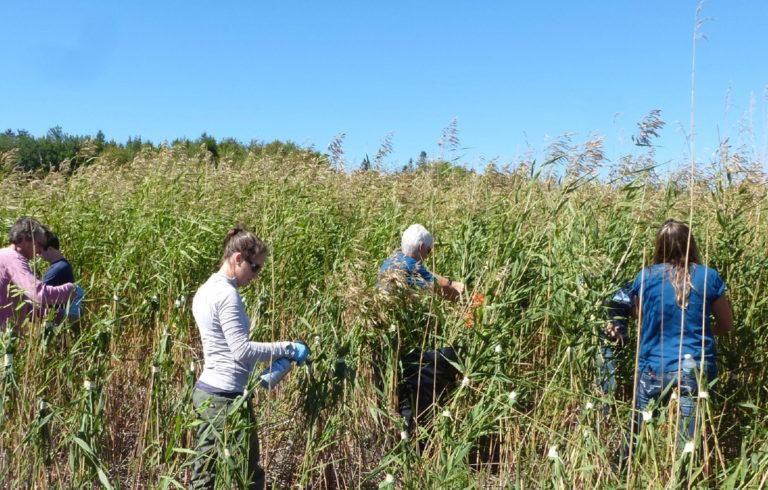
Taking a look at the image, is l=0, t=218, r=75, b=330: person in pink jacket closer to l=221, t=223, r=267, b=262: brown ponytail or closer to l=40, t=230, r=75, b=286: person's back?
l=40, t=230, r=75, b=286: person's back

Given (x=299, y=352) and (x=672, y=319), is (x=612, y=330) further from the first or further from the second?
(x=299, y=352)

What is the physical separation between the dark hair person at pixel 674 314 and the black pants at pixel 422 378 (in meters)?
0.98

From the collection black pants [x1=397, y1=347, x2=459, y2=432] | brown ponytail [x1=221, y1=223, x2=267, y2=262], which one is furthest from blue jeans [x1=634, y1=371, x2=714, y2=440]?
brown ponytail [x1=221, y1=223, x2=267, y2=262]

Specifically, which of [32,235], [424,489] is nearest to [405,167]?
[32,235]

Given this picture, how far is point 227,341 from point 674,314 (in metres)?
2.11

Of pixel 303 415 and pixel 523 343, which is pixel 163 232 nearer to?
pixel 303 415

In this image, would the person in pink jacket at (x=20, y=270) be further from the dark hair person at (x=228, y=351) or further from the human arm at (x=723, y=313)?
the human arm at (x=723, y=313)

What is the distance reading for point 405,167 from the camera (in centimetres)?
570

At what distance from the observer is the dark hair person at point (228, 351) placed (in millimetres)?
2479

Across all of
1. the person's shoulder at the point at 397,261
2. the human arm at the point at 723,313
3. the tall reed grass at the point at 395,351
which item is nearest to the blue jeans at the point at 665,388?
the tall reed grass at the point at 395,351

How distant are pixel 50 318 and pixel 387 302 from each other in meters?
1.64

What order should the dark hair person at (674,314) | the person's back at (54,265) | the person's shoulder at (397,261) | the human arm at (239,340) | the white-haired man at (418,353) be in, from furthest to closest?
1. the person's back at (54,265)
2. the white-haired man at (418,353)
3. the person's shoulder at (397,261)
4. the dark hair person at (674,314)
5. the human arm at (239,340)

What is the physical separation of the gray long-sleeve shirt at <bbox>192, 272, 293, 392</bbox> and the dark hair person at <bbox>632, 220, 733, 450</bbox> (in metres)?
1.75

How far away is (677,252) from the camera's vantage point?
2.86 meters
